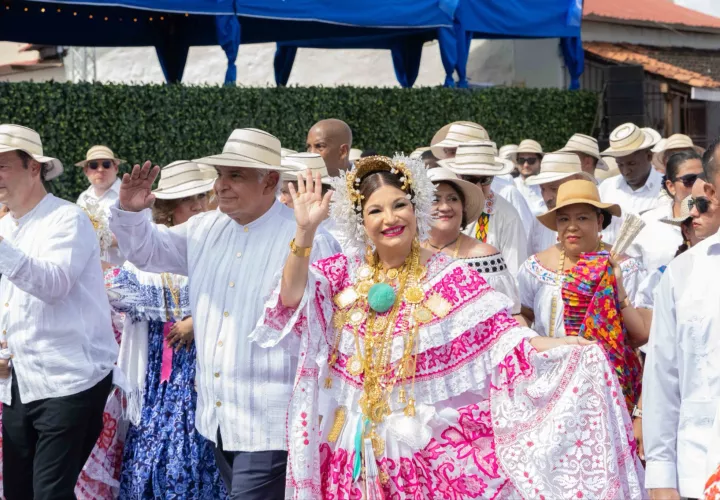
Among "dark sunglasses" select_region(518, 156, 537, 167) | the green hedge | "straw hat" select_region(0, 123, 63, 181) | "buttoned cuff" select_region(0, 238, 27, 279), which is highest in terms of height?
the green hedge

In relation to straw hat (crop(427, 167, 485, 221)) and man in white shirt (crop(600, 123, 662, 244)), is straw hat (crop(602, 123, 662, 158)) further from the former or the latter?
straw hat (crop(427, 167, 485, 221))

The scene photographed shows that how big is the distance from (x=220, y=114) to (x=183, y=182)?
25.2ft

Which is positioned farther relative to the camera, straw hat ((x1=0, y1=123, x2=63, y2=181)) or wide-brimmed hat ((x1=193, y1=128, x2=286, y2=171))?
straw hat ((x1=0, y1=123, x2=63, y2=181))

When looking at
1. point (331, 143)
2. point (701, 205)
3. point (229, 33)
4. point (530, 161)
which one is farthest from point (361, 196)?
point (229, 33)

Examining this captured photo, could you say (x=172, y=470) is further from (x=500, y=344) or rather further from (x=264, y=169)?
(x=500, y=344)

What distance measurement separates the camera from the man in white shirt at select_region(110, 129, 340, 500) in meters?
5.19

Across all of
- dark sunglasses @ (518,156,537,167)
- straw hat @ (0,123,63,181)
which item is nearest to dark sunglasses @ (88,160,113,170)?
dark sunglasses @ (518,156,537,167)

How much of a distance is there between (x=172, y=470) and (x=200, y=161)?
75.9 inches

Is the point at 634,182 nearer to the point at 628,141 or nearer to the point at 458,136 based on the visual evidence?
the point at 628,141

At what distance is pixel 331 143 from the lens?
9.02 metres

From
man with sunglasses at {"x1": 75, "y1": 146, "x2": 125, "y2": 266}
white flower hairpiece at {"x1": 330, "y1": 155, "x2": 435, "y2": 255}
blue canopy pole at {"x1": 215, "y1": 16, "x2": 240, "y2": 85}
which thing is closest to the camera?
white flower hairpiece at {"x1": 330, "y1": 155, "x2": 435, "y2": 255}

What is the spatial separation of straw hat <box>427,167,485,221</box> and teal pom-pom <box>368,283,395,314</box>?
1.67m

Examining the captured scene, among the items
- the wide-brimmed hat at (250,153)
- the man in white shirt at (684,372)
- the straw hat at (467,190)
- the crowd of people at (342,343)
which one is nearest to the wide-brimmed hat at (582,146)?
the crowd of people at (342,343)

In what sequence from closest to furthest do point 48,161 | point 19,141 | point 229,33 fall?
point 19,141 → point 48,161 → point 229,33
